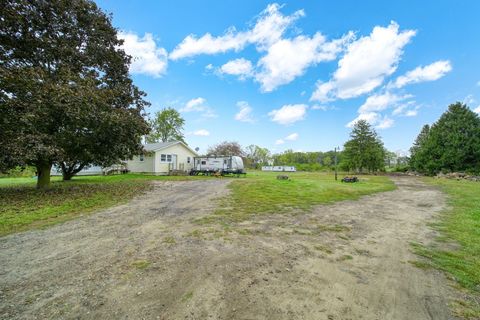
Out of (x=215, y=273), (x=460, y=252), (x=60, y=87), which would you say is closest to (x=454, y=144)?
(x=460, y=252)

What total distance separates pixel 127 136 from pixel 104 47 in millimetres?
6140

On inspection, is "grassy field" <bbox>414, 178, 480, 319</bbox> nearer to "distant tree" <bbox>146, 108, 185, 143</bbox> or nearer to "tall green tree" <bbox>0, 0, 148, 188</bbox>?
"tall green tree" <bbox>0, 0, 148, 188</bbox>

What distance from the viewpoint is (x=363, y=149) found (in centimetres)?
4078

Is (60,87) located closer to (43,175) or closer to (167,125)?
(43,175)

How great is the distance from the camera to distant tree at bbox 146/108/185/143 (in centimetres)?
5100

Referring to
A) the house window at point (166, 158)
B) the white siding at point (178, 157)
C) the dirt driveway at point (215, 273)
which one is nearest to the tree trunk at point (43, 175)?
the dirt driveway at point (215, 273)

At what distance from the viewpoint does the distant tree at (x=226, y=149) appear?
57125 mm

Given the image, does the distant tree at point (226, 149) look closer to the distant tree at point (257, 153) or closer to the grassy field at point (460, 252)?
the distant tree at point (257, 153)

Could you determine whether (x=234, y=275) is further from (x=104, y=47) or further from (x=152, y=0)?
(x=152, y=0)

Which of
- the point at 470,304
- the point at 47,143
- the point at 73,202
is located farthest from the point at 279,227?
the point at 47,143

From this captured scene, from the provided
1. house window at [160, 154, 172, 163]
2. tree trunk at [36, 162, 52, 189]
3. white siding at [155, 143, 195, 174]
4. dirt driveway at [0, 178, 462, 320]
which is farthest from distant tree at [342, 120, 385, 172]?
tree trunk at [36, 162, 52, 189]

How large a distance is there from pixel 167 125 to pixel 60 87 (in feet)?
139

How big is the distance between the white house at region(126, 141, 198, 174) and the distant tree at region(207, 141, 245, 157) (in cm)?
2672

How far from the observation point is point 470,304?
113 inches
